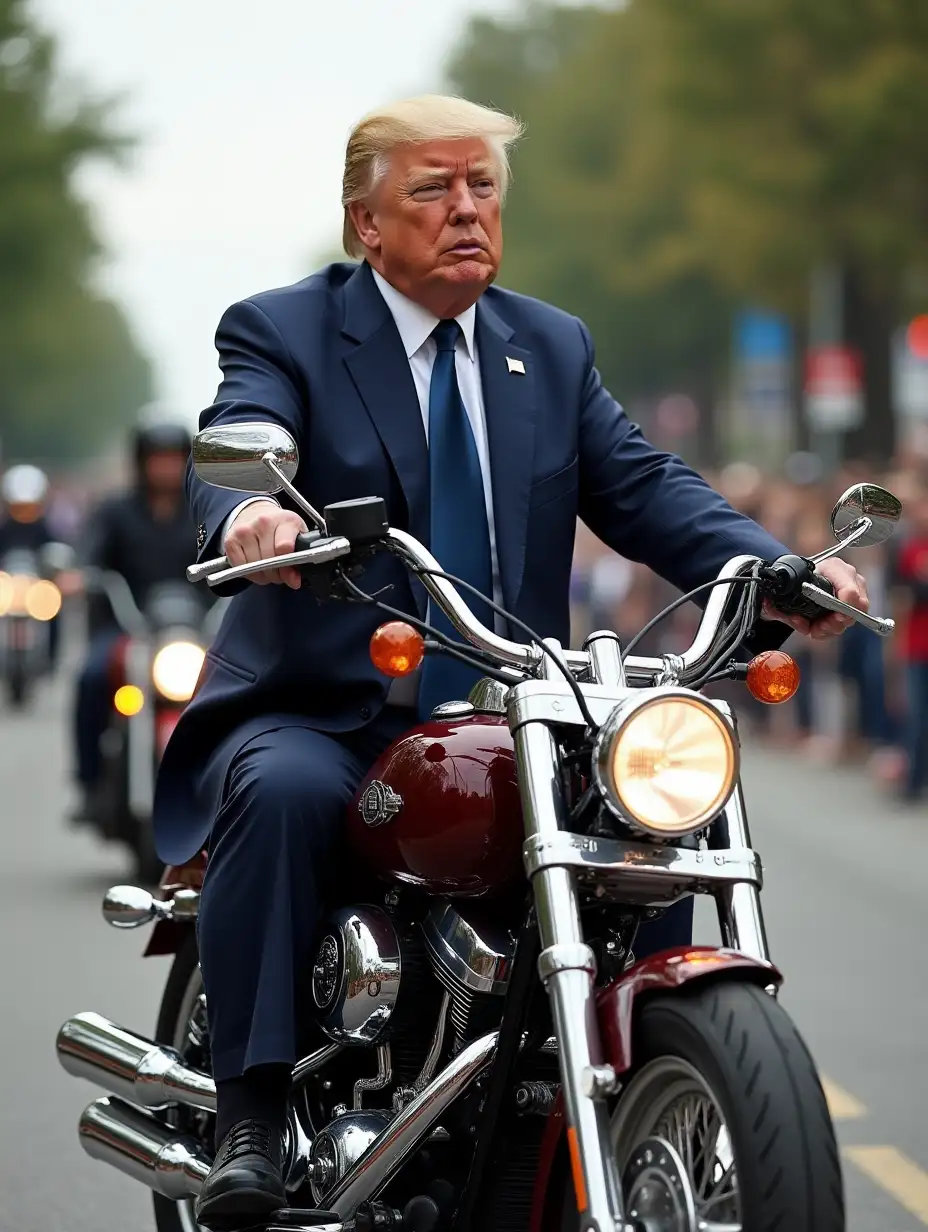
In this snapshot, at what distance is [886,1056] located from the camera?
7.07 metres

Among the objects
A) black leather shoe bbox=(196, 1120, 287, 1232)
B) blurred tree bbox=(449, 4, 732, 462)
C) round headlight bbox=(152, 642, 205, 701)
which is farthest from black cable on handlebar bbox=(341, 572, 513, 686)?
blurred tree bbox=(449, 4, 732, 462)

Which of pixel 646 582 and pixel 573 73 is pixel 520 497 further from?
pixel 573 73

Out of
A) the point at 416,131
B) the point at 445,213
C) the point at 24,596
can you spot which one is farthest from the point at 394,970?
the point at 24,596

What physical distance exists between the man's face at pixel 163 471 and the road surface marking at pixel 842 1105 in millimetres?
5362

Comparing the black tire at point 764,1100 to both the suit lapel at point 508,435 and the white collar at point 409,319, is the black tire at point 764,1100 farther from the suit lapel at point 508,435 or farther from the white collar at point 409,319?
the white collar at point 409,319

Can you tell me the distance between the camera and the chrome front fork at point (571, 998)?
10.3 ft

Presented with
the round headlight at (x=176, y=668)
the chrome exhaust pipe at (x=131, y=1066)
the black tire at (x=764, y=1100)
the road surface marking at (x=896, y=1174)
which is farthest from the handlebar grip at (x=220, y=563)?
the round headlight at (x=176, y=668)

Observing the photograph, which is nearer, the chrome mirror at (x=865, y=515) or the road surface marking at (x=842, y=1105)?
the chrome mirror at (x=865, y=515)

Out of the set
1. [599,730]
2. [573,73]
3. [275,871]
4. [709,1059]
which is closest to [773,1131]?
[709,1059]

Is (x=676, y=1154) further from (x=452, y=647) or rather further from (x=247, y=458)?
(x=247, y=458)

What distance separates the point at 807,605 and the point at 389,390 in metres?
0.81

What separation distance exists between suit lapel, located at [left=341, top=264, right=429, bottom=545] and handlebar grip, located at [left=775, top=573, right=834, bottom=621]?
0.64m

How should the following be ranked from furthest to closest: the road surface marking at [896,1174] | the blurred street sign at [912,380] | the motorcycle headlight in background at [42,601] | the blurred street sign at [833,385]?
the blurred street sign at [912,380] < the blurred street sign at [833,385] < the motorcycle headlight in background at [42,601] < the road surface marking at [896,1174]

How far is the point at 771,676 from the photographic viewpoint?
3711 mm
